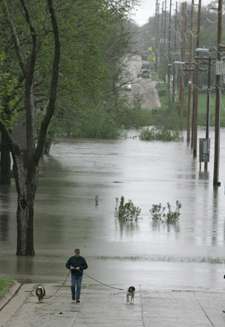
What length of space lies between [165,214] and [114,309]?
57.5ft

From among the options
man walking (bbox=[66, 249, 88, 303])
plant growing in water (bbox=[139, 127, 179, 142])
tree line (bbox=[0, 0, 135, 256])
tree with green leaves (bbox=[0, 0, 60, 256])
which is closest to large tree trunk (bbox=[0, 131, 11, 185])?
tree line (bbox=[0, 0, 135, 256])

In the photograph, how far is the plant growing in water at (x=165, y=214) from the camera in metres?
34.7

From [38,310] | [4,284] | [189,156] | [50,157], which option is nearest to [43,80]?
[4,284]

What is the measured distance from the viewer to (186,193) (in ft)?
147

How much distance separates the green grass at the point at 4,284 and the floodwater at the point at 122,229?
1.46 m

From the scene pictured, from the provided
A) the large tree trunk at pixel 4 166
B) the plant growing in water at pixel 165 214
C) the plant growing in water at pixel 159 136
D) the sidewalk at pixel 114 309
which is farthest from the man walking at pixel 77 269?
the plant growing in water at pixel 159 136

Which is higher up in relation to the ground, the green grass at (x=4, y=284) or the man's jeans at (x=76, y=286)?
the man's jeans at (x=76, y=286)

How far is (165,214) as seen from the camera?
118ft

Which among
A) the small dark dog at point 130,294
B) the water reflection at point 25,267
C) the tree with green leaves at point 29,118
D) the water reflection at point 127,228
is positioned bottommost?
the water reflection at point 127,228

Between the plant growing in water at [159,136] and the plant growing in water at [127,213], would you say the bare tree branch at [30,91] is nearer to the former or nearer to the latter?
the plant growing in water at [127,213]

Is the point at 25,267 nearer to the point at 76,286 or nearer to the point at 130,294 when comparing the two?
the point at 76,286

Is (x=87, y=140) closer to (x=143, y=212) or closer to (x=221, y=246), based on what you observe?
(x=143, y=212)

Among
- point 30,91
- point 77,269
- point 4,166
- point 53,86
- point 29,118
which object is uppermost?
point 53,86

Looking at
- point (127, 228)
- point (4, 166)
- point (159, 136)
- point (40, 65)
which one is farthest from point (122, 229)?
point (159, 136)
